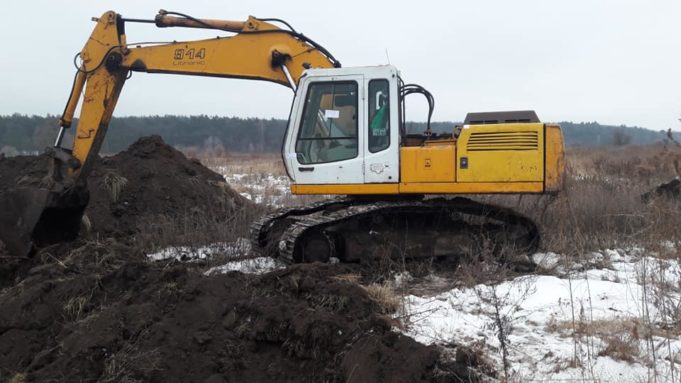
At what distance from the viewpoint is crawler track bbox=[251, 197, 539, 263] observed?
735 cm

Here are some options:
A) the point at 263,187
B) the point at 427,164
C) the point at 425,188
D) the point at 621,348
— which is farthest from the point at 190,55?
the point at 263,187

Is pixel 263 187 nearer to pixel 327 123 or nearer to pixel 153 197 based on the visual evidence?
pixel 153 197

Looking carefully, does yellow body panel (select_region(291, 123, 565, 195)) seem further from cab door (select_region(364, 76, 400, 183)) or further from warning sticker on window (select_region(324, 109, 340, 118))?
warning sticker on window (select_region(324, 109, 340, 118))

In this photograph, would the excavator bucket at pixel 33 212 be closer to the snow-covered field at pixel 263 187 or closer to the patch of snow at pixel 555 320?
the patch of snow at pixel 555 320

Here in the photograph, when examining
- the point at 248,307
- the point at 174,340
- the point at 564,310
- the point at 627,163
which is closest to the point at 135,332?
the point at 174,340

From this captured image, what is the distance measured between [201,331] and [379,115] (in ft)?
12.3

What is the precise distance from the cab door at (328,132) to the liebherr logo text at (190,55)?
1514 millimetres

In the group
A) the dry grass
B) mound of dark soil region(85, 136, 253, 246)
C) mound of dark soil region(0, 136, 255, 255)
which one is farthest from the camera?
mound of dark soil region(85, 136, 253, 246)

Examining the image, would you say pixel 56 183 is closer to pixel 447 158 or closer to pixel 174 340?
pixel 174 340

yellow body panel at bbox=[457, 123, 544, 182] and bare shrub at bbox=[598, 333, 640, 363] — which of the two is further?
yellow body panel at bbox=[457, 123, 544, 182]

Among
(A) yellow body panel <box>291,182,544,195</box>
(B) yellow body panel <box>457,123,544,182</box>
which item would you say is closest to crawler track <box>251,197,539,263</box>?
(A) yellow body panel <box>291,182,544,195</box>

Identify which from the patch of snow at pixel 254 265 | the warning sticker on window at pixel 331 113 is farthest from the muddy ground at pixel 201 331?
the warning sticker on window at pixel 331 113

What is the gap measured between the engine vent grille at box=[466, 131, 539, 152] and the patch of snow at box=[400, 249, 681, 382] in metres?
1.55

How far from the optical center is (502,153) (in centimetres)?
735
